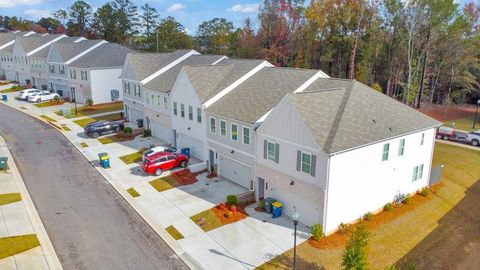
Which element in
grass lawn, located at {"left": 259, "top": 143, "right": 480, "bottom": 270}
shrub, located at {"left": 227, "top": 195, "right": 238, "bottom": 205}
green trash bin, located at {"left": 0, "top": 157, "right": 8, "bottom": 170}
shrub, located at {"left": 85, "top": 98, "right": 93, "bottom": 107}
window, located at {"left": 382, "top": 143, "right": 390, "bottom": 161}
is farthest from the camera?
shrub, located at {"left": 85, "top": 98, "right": 93, "bottom": 107}

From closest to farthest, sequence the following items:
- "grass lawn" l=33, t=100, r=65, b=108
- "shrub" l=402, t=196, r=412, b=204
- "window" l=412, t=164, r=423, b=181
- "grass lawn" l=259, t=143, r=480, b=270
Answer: "grass lawn" l=259, t=143, r=480, b=270
"shrub" l=402, t=196, r=412, b=204
"window" l=412, t=164, r=423, b=181
"grass lawn" l=33, t=100, r=65, b=108

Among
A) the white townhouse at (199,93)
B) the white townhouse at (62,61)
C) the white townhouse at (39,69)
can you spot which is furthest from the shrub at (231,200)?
the white townhouse at (39,69)

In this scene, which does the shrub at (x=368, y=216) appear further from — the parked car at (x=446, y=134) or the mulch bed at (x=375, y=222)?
the parked car at (x=446, y=134)

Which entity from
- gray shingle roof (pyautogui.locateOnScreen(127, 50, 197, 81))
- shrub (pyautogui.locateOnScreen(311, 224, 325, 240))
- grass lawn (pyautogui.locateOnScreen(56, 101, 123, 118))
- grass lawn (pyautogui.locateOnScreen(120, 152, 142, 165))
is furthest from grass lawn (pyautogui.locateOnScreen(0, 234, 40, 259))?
grass lawn (pyautogui.locateOnScreen(56, 101, 123, 118))

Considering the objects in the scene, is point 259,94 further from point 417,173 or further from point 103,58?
point 103,58

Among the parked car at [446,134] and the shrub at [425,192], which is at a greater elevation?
the parked car at [446,134]

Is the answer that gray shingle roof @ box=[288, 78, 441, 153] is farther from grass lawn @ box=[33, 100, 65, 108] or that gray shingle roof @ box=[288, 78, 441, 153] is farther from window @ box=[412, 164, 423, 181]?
grass lawn @ box=[33, 100, 65, 108]
